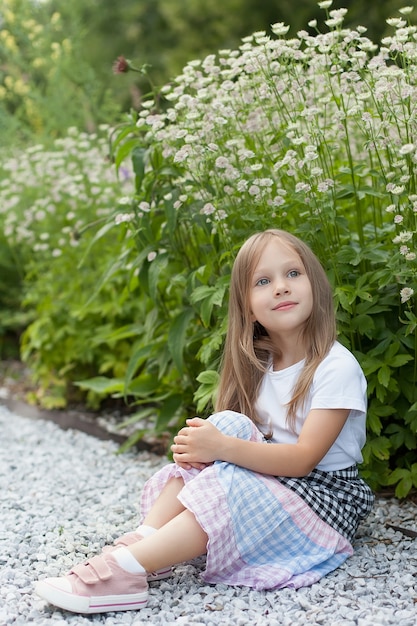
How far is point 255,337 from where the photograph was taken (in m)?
2.73

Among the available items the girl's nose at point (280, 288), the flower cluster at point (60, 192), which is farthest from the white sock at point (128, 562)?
the flower cluster at point (60, 192)

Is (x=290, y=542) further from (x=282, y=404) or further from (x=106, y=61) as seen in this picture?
(x=106, y=61)

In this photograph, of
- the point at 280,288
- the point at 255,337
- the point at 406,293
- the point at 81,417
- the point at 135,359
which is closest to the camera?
the point at 280,288

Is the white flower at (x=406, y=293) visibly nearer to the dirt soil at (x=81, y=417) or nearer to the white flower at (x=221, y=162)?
the white flower at (x=221, y=162)

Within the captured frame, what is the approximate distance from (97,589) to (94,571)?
0.05 meters

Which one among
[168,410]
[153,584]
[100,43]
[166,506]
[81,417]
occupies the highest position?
[100,43]

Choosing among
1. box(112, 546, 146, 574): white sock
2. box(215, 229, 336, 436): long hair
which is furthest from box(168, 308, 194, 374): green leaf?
box(112, 546, 146, 574): white sock

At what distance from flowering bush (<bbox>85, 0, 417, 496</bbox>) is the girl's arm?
0.44 metres

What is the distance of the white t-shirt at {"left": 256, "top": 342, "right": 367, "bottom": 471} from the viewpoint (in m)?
2.40

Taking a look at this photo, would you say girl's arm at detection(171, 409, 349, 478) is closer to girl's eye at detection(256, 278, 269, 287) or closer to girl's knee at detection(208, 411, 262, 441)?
girl's knee at detection(208, 411, 262, 441)

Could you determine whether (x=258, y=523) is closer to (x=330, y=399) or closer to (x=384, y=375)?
(x=330, y=399)

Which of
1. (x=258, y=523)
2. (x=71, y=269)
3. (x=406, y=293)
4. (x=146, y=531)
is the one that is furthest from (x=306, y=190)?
(x=71, y=269)

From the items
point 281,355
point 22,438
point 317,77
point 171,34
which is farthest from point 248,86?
point 171,34

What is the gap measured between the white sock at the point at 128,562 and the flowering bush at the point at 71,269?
2379 millimetres
